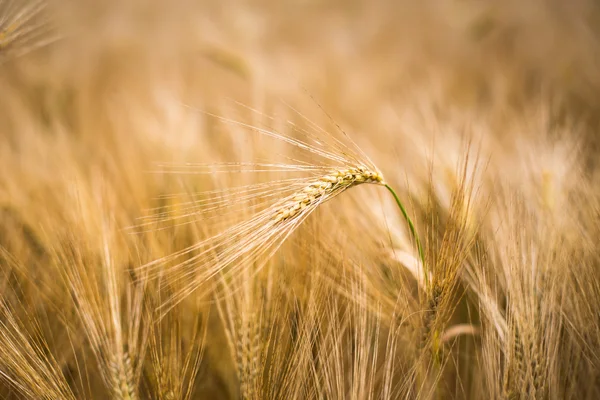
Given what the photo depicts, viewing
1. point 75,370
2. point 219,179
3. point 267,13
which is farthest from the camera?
point 267,13

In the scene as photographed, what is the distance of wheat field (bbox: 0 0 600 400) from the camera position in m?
0.57

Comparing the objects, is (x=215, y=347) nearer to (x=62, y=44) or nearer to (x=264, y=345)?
(x=264, y=345)

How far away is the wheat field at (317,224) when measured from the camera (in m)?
0.57

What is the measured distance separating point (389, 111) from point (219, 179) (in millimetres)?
1019

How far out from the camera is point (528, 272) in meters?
0.59

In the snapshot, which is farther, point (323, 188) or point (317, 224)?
point (317, 224)

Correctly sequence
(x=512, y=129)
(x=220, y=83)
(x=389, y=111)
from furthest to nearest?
(x=220, y=83)
(x=389, y=111)
(x=512, y=129)

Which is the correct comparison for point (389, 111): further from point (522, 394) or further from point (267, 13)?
point (267, 13)

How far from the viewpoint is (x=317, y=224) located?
27.2 inches

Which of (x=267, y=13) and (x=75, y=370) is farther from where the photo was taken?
(x=267, y=13)

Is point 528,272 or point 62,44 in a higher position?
point 62,44

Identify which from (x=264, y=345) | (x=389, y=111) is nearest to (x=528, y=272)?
(x=264, y=345)

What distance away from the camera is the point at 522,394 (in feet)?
1.70

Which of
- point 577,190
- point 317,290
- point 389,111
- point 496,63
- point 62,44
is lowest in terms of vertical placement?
point 317,290
